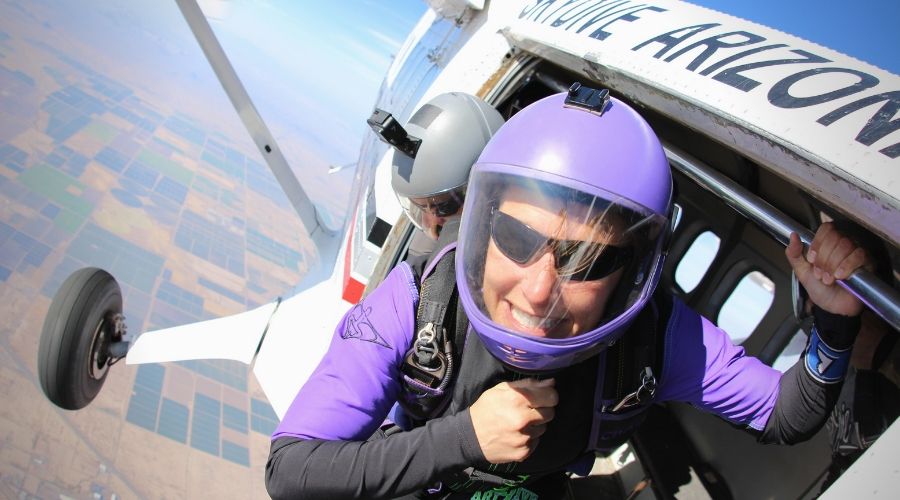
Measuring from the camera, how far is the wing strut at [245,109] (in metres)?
3.77

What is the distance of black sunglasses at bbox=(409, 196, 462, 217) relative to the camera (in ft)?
8.14

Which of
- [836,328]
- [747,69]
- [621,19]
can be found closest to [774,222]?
[836,328]

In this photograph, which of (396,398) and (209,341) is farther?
(209,341)

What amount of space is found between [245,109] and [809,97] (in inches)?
157

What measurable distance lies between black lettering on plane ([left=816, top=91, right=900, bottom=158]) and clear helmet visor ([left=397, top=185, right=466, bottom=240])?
161cm

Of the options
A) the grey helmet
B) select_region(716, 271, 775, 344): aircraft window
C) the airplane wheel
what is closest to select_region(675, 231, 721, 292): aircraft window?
select_region(716, 271, 775, 344): aircraft window

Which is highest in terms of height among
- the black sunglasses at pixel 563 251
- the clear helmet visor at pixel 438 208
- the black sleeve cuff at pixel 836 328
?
the black sleeve cuff at pixel 836 328

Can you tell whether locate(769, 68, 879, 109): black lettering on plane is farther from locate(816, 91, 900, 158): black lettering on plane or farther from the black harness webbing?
the black harness webbing

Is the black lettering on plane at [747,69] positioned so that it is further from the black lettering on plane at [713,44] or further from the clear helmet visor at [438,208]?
the clear helmet visor at [438,208]

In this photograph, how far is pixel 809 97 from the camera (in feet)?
3.59

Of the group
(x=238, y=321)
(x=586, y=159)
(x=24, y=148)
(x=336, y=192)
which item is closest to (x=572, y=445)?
(x=586, y=159)

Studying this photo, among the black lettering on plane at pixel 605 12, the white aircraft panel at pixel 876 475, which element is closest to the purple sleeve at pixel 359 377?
the white aircraft panel at pixel 876 475

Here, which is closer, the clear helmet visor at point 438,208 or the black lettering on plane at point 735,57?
the black lettering on plane at point 735,57

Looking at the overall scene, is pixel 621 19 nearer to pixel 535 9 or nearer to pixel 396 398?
pixel 535 9
